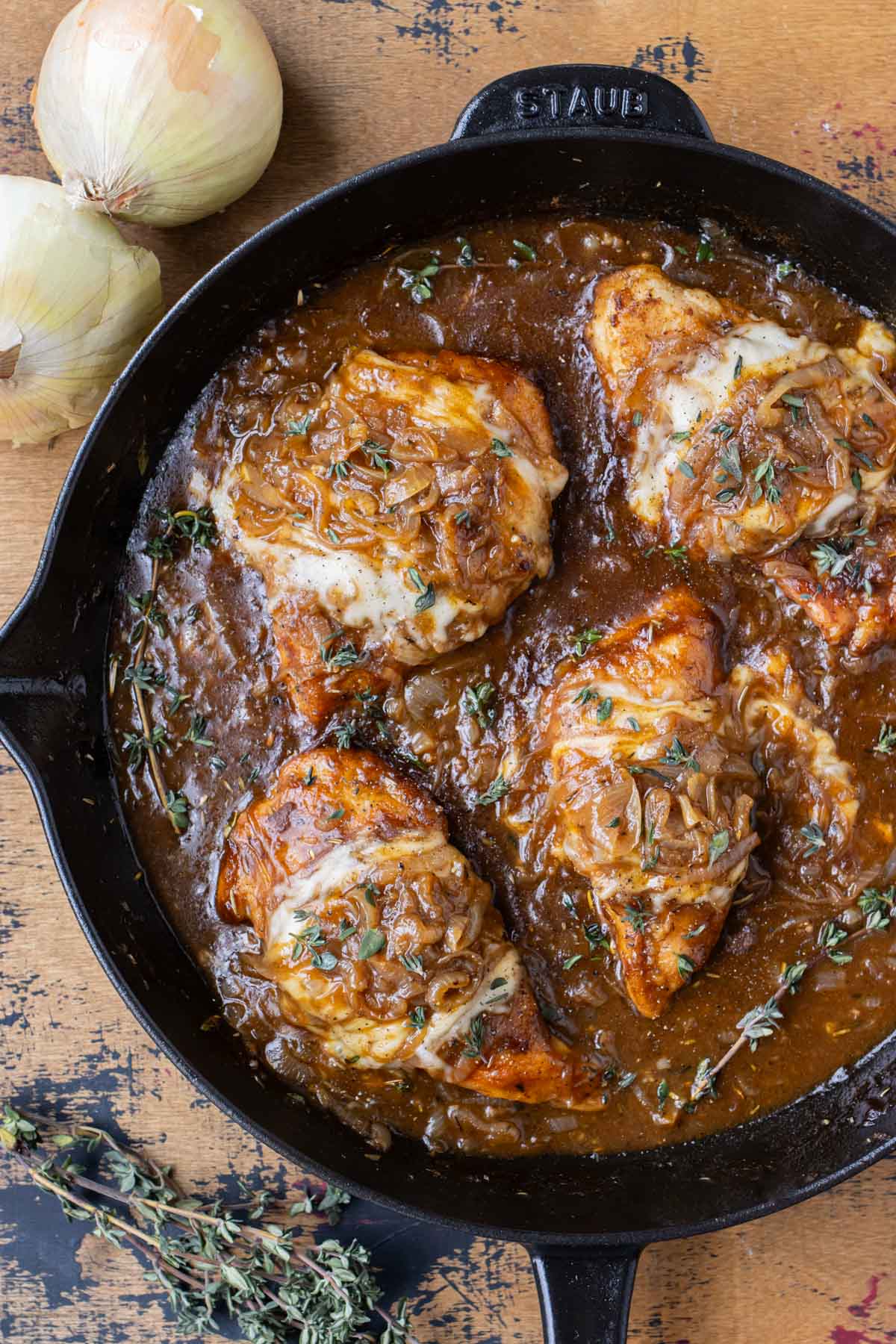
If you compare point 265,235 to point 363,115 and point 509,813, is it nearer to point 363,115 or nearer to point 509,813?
point 363,115

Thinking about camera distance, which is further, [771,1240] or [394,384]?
[771,1240]

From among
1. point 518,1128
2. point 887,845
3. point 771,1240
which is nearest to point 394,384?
point 887,845

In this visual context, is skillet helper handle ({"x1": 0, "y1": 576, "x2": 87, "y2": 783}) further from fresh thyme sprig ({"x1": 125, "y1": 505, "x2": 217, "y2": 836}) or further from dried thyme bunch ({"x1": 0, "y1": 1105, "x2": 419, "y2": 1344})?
dried thyme bunch ({"x1": 0, "y1": 1105, "x2": 419, "y2": 1344})

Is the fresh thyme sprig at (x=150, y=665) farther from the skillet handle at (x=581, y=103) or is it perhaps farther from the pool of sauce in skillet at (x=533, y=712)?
the skillet handle at (x=581, y=103)

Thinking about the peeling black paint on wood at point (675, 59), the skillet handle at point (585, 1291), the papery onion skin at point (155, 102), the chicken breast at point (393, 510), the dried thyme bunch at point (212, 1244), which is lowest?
the dried thyme bunch at point (212, 1244)

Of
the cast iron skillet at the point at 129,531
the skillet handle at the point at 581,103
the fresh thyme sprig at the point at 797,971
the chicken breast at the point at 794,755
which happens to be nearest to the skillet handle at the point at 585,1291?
the cast iron skillet at the point at 129,531

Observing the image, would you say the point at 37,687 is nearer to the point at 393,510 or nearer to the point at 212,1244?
the point at 393,510
